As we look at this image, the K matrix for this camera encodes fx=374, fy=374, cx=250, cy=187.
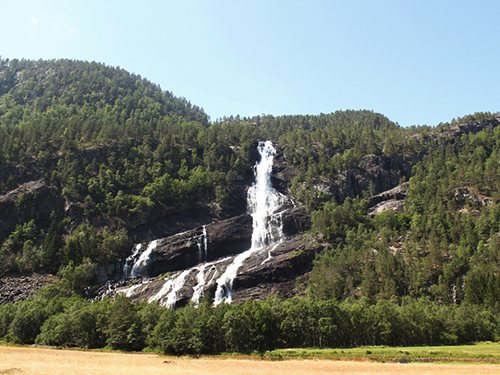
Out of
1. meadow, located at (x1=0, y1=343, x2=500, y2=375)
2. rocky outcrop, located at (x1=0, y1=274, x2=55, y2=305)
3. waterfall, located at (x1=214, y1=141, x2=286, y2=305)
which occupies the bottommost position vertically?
meadow, located at (x1=0, y1=343, x2=500, y2=375)

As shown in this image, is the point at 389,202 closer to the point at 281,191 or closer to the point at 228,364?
the point at 281,191

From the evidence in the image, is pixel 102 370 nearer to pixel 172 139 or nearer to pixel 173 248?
A: pixel 173 248

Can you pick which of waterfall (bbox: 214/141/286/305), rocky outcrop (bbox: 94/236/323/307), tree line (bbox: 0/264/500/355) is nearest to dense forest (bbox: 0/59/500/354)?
tree line (bbox: 0/264/500/355)

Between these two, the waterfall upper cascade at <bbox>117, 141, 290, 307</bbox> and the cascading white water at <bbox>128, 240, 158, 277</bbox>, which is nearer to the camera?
the waterfall upper cascade at <bbox>117, 141, 290, 307</bbox>

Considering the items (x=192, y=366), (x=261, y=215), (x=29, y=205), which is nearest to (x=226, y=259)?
(x=261, y=215)

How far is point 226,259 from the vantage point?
106 metres

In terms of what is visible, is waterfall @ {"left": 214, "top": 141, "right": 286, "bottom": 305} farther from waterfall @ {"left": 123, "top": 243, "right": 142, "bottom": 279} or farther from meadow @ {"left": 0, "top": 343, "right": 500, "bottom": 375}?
meadow @ {"left": 0, "top": 343, "right": 500, "bottom": 375}

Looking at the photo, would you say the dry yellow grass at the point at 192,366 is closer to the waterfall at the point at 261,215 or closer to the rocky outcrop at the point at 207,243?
the waterfall at the point at 261,215

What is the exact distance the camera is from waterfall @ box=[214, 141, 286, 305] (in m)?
93.4

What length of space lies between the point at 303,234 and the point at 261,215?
16477 millimetres

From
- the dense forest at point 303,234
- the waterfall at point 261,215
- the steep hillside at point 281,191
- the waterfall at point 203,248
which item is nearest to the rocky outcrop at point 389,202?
the steep hillside at point 281,191

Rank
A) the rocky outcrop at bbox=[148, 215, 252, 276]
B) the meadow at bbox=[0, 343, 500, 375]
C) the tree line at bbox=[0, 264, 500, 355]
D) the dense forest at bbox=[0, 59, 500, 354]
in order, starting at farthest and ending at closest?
the rocky outcrop at bbox=[148, 215, 252, 276] → the dense forest at bbox=[0, 59, 500, 354] → the tree line at bbox=[0, 264, 500, 355] → the meadow at bbox=[0, 343, 500, 375]

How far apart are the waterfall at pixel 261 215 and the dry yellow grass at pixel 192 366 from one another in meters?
45.0

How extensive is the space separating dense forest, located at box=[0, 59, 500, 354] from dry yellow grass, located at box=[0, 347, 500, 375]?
360 inches
